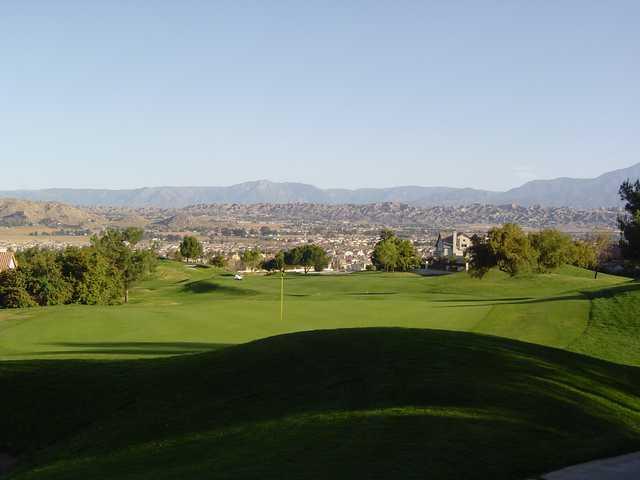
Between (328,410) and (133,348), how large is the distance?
611 inches

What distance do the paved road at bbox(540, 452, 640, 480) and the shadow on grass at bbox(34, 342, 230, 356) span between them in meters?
17.5

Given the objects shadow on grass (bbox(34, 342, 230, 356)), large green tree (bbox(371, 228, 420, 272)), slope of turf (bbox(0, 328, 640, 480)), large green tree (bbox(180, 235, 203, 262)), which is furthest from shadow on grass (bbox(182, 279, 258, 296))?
slope of turf (bbox(0, 328, 640, 480))

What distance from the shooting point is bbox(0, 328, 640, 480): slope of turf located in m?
11.3

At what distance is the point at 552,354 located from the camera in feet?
66.2

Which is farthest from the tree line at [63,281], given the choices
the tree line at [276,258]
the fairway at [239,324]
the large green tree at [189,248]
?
the tree line at [276,258]

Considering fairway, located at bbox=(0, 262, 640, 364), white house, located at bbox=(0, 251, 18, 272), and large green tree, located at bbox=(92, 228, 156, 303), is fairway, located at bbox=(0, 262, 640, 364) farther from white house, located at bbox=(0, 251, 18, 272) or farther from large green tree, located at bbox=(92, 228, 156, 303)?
white house, located at bbox=(0, 251, 18, 272)

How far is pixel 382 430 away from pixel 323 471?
212 centimetres

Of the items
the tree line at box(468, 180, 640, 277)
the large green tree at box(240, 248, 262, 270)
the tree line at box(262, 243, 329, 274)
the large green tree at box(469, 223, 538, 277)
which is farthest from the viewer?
the tree line at box(262, 243, 329, 274)

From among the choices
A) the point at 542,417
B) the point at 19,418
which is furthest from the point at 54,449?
the point at 542,417

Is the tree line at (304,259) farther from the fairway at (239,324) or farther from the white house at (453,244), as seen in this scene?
the fairway at (239,324)

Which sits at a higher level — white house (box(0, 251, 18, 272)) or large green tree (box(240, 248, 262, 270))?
white house (box(0, 251, 18, 272))

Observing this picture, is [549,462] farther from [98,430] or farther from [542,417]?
[98,430]

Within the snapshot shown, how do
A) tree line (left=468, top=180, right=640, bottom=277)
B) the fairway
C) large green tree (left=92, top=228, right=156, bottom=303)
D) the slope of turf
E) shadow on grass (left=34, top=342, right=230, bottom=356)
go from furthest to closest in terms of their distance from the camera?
large green tree (left=92, top=228, right=156, bottom=303)
tree line (left=468, top=180, right=640, bottom=277)
the fairway
shadow on grass (left=34, top=342, right=230, bottom=356)
the slope of turf

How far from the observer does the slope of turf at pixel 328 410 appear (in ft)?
36.9
